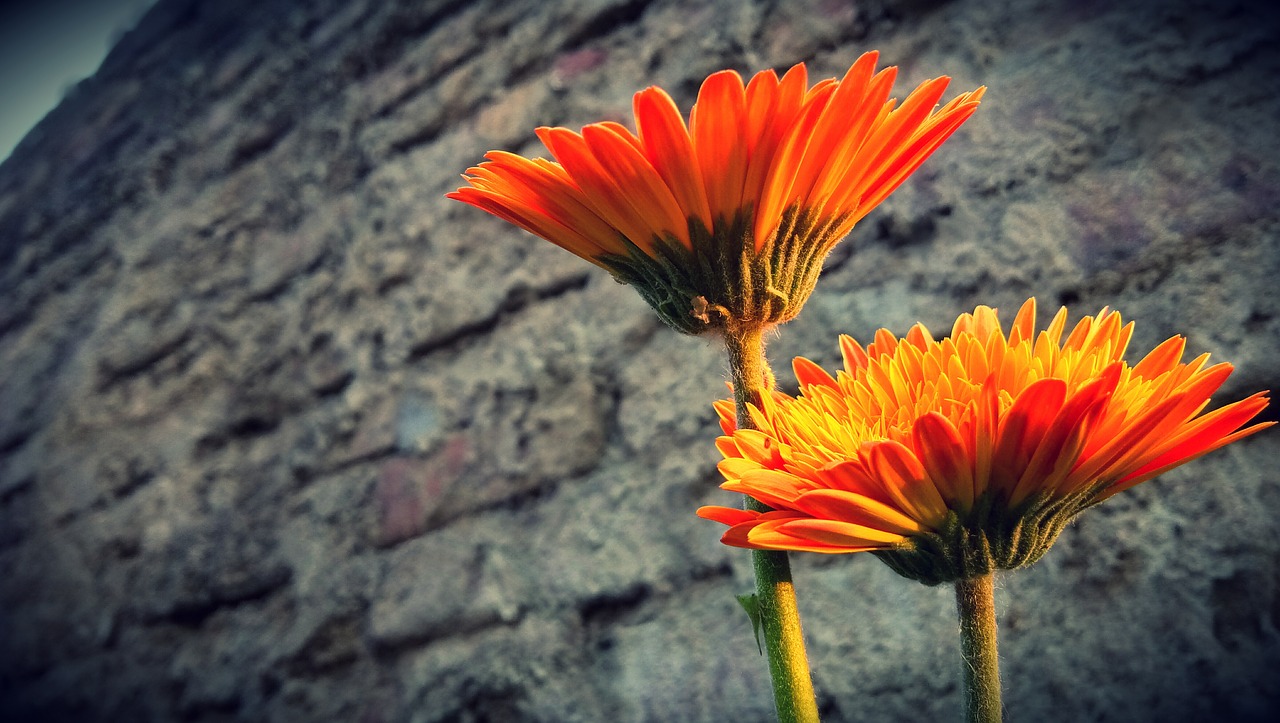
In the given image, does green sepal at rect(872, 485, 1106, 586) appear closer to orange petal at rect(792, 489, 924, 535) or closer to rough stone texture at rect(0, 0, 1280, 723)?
orange petal at rect(792, 489, 924, 535)

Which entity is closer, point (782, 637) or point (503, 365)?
point (782, 637)

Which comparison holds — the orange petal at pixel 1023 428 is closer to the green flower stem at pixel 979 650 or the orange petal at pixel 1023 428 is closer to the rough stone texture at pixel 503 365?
the green flower stem at pixel 979 650

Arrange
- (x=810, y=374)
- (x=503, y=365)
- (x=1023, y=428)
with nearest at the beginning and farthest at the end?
1. (x=1023, y=428)
2. (x=810, y=374)
3. (x=503, y=365)

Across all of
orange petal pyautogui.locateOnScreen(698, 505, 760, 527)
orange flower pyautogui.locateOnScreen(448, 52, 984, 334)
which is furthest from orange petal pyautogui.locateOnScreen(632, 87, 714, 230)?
orange petal pyautogui.locateOnScreen(698, 505, 760, 527)

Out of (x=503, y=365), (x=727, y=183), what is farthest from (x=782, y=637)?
Answer: (x=503, y=365)

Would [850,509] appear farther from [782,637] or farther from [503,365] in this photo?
[503,365]

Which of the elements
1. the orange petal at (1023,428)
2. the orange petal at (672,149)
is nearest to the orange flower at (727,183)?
the orange petal at (672,149)
